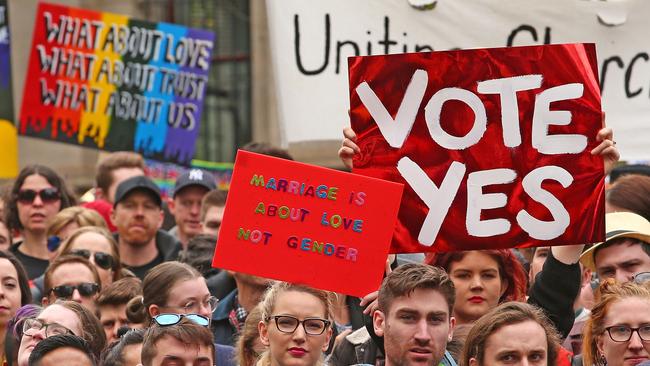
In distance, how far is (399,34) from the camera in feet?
32.1

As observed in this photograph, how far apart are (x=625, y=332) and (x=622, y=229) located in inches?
35.0

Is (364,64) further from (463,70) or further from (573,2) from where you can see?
(573,2)

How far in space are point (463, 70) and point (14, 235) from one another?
452 centimetres

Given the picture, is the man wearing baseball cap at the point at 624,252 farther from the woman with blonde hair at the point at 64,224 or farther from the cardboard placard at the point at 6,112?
the cardboard placard at the point at 6,112

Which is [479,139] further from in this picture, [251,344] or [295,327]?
[251,344]

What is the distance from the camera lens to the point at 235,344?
8336 mm

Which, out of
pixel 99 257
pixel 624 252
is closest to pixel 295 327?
pixel 624 252

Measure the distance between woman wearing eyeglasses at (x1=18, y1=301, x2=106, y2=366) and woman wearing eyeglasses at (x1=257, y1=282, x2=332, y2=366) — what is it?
0.92 meters

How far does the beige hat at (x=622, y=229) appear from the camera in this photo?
780 centimetres

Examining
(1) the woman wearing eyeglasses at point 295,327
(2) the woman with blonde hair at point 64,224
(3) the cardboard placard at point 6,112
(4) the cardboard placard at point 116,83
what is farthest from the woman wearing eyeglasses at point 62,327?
(3) the cardboard placard at point 6,112

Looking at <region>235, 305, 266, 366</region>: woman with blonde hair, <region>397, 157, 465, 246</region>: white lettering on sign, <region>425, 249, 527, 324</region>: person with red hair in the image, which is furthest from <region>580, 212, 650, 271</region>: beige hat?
<region>235, 305, 266, 366</region>: woman with blonde hair

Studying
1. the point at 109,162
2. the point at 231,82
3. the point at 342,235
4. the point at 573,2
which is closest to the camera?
the point at 342,235

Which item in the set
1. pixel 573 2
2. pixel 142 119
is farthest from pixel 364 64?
pixel 142 119

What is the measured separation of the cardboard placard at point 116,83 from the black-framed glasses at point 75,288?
4020 mm
